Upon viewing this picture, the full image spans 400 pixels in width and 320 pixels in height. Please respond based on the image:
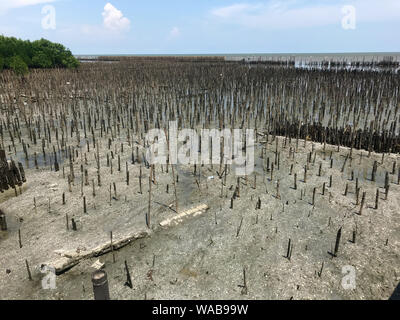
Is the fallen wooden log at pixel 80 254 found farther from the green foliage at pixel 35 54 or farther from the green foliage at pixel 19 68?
the green foliage at pixel 35 54

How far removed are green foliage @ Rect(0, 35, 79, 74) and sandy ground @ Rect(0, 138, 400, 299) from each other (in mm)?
25442

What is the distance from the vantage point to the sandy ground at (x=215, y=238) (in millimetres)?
4797

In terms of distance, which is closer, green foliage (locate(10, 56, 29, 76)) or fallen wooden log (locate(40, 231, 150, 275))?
fallen wooden log (locate(40, 231, 150, 275))

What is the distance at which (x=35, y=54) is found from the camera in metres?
30.2

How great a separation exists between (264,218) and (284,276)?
69.6 inches

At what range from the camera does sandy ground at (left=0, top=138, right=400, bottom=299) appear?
4.80m

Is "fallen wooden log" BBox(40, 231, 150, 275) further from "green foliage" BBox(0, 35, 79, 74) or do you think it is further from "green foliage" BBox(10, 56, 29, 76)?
"green foliage" BBox(0, 35, 79, 74)

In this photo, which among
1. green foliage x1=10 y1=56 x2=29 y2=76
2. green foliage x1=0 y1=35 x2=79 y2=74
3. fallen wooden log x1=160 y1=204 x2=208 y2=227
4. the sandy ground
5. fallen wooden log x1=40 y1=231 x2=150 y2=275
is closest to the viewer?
the sandy ground

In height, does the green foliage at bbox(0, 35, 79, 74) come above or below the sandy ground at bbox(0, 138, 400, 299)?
above


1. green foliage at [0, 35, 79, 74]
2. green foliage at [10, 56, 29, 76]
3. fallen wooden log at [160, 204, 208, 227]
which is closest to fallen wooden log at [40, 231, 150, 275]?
fallen wooden log at [160, 204, 208, 227]

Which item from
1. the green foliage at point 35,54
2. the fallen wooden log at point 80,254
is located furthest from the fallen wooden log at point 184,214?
the green foliage at point 35,54

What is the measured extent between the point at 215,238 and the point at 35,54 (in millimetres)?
32293

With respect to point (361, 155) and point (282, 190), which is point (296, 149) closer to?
point (361, 155)
